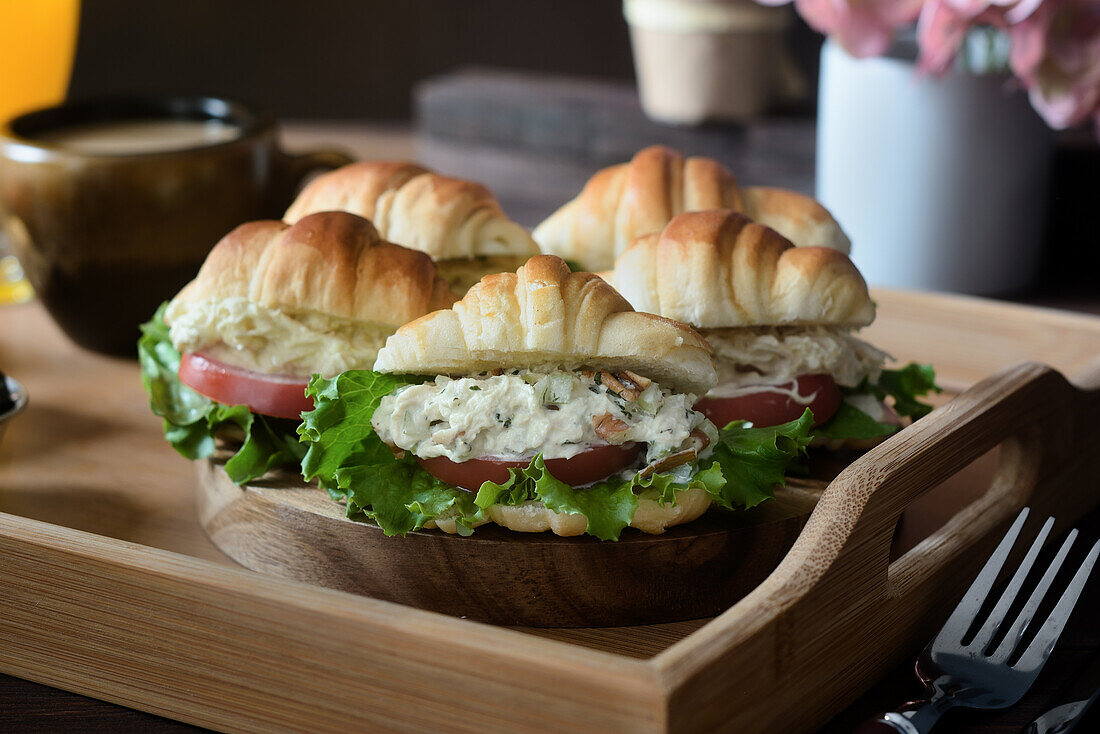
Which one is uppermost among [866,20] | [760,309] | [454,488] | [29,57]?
[866,20]

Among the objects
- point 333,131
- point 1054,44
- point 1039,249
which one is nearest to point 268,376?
point 1054,44

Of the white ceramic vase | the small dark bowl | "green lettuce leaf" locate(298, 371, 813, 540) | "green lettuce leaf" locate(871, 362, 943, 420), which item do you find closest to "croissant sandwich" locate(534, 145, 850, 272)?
"green lettuce leaf" locate(871, 362, 943, 420)

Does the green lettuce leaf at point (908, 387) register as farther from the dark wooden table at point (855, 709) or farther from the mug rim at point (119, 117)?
the mug rim at point (119, 117)

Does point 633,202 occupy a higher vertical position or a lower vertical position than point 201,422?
higher

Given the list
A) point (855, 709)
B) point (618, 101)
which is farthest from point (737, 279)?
point (618, 101)

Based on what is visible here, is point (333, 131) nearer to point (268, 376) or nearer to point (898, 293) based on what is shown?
point (898, 293)

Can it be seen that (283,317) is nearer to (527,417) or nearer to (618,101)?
(527,417)
